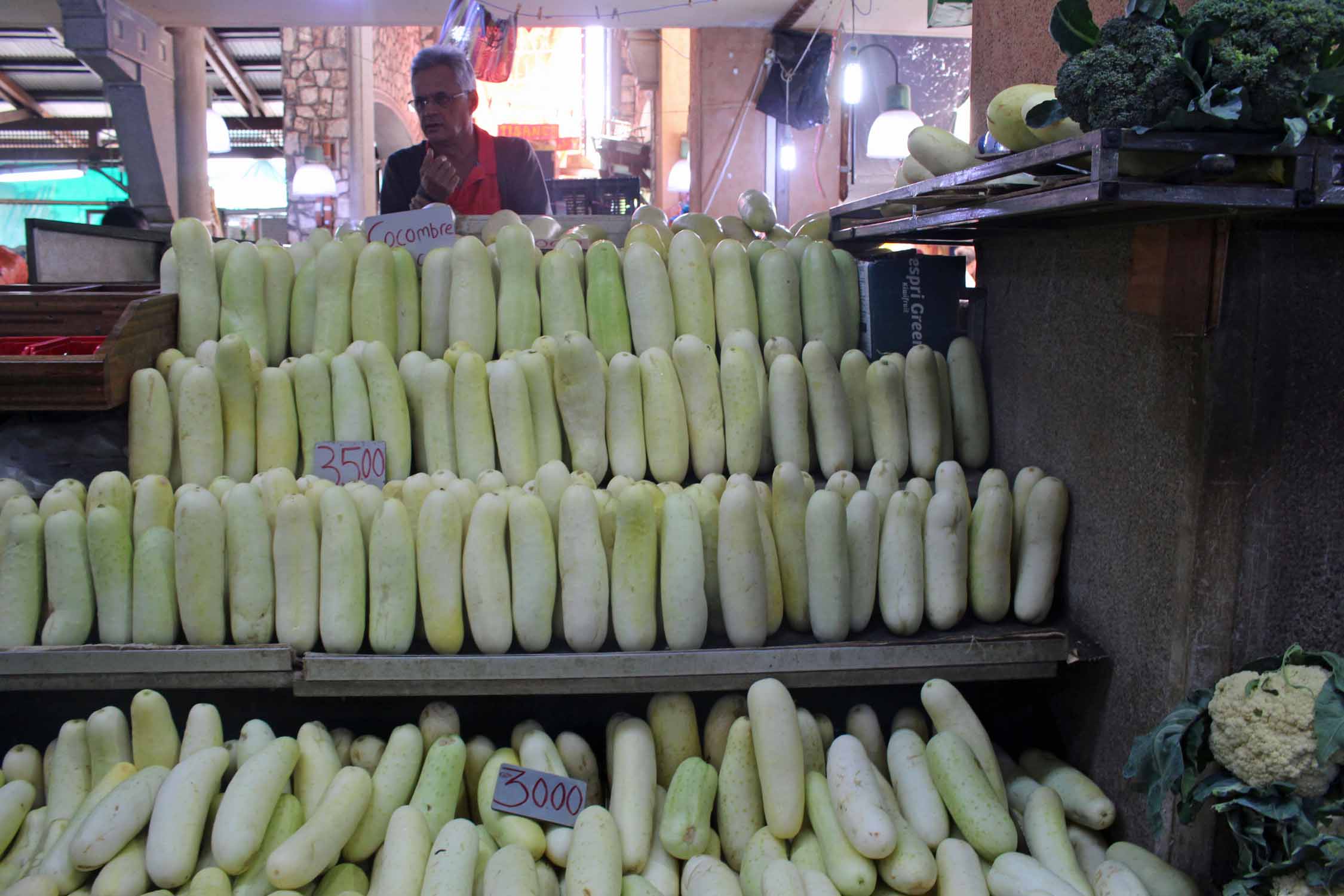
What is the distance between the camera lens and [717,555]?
1847mm

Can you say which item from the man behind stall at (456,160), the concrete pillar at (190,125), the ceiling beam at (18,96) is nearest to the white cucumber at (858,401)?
the man behind stall at (456,160)

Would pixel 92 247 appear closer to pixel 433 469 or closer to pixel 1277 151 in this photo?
pixel 433 469

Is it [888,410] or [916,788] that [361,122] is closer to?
[888,410]

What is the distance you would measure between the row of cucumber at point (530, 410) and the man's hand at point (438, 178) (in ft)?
5.32

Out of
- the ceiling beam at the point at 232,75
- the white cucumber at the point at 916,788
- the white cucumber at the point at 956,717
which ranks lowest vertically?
the white cucumber at the point at 916,788

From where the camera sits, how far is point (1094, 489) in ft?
6.12

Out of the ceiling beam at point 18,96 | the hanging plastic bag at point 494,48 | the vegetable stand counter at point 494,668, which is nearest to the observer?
the vegetable stand counter at point 494,668

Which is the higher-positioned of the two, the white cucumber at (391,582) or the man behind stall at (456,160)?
the man behind stall at (456,160)

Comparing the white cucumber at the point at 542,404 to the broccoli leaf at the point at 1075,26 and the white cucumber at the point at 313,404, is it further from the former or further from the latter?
the broccoli leaf at the point at 1075,26

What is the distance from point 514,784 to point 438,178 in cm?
253

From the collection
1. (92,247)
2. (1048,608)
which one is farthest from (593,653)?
(92,247)

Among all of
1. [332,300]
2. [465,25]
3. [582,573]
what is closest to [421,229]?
[332,300]

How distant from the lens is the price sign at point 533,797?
166 cm

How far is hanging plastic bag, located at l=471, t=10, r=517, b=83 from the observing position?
183 inches
